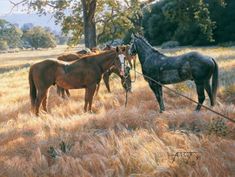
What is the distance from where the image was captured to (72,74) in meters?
11.1

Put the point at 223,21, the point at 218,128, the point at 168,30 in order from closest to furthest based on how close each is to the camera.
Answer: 1. the point at 218,128
2. the point at 223,21
3. the point at 168,30

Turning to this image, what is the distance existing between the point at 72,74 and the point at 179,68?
117 inches

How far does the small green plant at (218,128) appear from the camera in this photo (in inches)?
279

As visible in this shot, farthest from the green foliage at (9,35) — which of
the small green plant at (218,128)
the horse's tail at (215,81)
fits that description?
the small green plant at (218,128)

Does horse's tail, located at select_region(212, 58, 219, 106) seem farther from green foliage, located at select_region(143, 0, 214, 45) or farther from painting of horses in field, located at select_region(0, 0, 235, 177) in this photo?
green foliage, located at select_region(143, 0, 214, 45)

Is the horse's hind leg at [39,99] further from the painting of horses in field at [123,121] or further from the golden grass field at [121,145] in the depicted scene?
the golden grass field at [121,145]

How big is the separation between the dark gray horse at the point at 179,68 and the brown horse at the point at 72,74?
3.00 feet

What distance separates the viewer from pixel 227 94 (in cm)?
1222

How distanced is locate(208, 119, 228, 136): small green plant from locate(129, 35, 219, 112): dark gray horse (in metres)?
2.42

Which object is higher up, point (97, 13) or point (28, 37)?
point (97, 13)

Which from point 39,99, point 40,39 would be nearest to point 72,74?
point 39,99

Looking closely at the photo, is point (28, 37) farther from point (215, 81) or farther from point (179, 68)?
point (215, 81)

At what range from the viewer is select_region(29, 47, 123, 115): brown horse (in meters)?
11.1

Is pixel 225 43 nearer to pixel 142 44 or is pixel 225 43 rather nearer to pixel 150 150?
pixel 142 44
